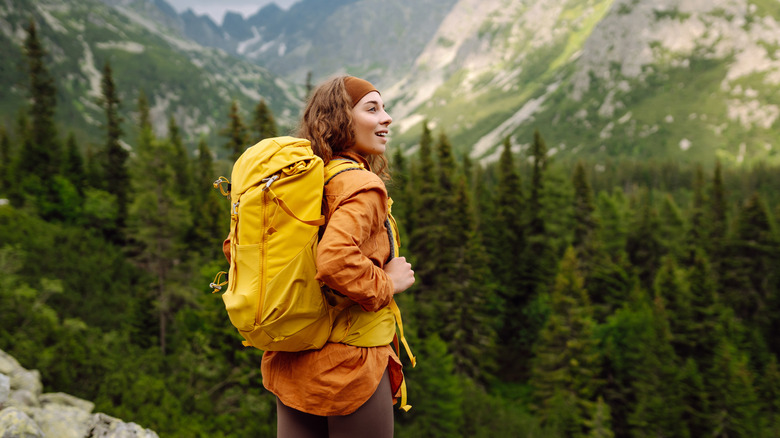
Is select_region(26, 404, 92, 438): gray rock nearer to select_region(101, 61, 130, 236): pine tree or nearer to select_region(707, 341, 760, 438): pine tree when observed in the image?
select_region(101, 61, 130, 236): pine tree

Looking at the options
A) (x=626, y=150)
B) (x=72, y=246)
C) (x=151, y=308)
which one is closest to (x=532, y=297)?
(x=151, y=308)

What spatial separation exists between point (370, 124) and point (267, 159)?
28.5 inches

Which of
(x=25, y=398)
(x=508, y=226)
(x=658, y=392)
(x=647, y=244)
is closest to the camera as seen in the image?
(x=25, y=398)

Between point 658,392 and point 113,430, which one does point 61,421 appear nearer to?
point 113,430

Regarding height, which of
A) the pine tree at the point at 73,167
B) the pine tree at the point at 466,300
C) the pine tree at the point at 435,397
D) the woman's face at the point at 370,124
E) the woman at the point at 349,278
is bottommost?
the pine tree at the point at 435,397

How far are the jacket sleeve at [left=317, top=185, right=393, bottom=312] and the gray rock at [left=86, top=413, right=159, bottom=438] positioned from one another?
15.6ft

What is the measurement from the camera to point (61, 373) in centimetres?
1392

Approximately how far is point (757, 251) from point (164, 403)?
54193mm

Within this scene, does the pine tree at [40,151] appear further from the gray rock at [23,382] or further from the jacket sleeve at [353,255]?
the jacket sleeve at [353,255]

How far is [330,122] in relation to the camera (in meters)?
2.84

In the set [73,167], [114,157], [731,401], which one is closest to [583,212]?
[731,401]

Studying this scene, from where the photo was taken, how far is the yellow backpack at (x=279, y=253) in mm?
2330

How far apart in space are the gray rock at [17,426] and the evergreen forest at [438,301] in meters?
9.80

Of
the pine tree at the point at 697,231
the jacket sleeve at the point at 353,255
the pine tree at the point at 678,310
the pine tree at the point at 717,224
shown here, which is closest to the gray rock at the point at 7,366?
the jacket sleeve at the point at 353,255
